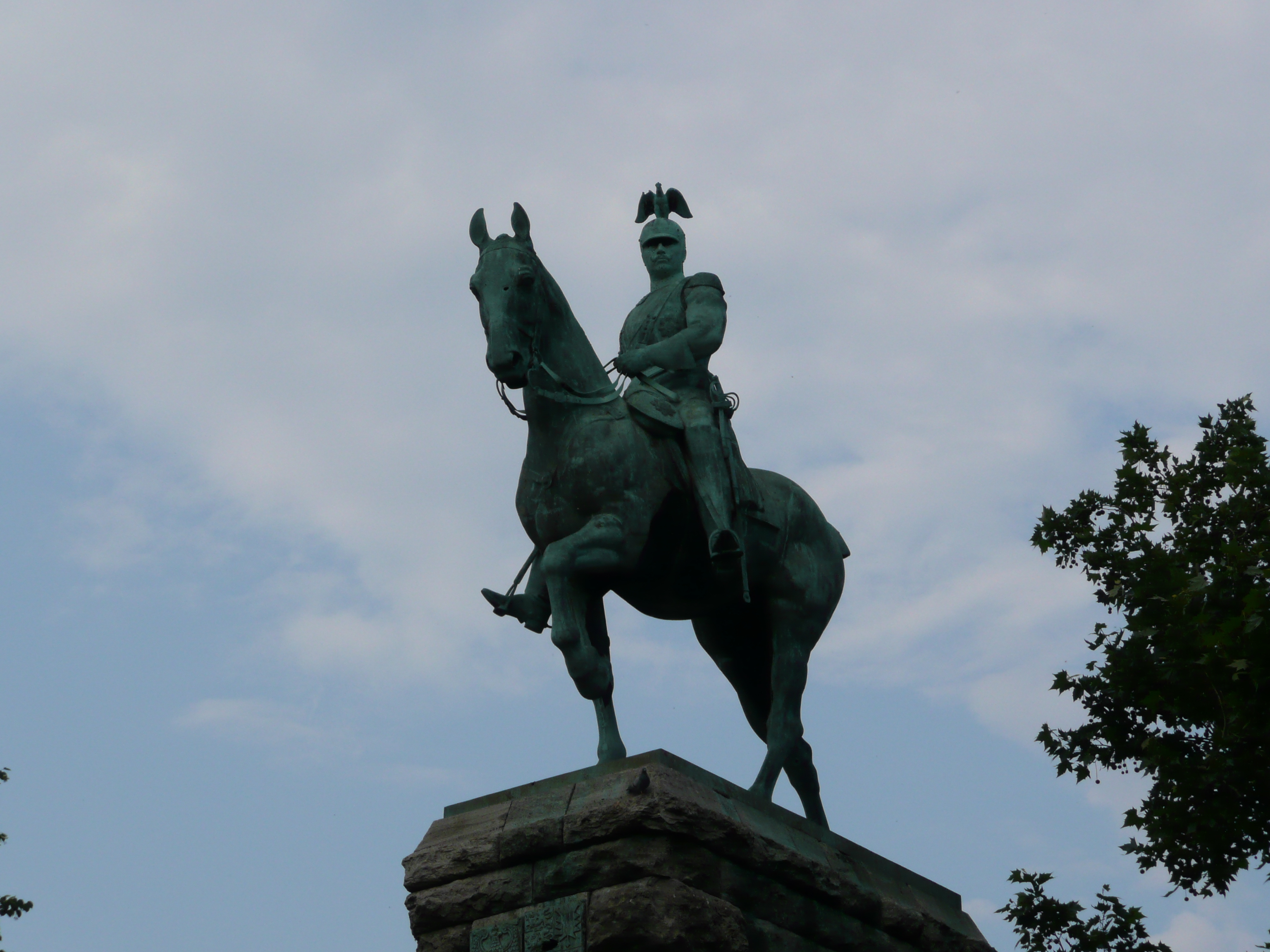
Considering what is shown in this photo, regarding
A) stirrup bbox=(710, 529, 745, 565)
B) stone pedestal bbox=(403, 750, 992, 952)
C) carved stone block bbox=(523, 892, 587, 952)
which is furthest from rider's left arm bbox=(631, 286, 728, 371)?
carved stone block bbox=(523, 892, 587, 952)

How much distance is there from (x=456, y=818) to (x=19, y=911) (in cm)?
1133

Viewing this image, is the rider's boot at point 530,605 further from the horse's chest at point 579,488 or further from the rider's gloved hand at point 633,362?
the rider's gloved hand at point 633,362

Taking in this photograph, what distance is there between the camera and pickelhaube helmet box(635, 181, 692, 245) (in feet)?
39.3

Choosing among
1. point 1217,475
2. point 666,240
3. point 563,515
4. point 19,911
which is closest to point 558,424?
point 563,515

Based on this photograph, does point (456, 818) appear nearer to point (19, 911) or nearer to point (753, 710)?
point (753, 710)

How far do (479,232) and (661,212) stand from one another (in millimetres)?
1860

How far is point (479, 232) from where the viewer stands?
10.7 m

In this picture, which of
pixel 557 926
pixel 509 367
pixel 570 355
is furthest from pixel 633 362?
pixel 557 926

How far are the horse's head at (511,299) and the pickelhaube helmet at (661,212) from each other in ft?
5.12

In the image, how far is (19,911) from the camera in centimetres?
1947

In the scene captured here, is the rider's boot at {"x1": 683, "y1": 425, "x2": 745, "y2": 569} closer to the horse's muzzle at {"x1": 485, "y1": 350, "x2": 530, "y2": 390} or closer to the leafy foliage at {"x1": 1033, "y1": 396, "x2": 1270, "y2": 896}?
the horse's muzzle at {"x1": 485, "y1": 350, "x2": 530, "y2": 390}

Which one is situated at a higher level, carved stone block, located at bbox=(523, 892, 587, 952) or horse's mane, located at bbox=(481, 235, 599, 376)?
horse's mane, located at bbox=(481, 235, 599, 376)

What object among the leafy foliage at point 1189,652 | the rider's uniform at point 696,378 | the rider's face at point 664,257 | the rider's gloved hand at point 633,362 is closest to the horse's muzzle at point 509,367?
the rider's uniform at point 696,378

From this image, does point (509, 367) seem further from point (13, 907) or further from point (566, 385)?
point (13, 907)
